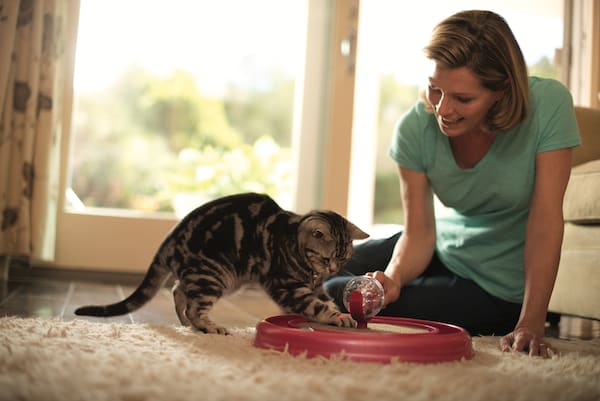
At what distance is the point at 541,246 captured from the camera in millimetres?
1684

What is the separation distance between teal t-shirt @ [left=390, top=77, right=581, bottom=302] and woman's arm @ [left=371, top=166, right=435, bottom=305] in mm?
36

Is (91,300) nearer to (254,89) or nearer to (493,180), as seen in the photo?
(493,180)

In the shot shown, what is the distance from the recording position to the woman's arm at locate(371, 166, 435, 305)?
199cm

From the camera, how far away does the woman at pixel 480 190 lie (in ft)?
5.38

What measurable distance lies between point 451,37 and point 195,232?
830mm

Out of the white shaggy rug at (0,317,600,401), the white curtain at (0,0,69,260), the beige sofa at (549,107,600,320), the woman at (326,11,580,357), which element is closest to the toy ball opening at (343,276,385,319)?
the woman at (326,11,580,357)

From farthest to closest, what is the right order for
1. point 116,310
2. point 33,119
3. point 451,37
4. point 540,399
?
point 33,119, point 116,310, point 451,37, point 540,399

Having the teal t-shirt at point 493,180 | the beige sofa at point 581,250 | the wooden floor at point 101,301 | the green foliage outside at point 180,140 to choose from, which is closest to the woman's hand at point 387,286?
the teal t-shirt at point 493,180

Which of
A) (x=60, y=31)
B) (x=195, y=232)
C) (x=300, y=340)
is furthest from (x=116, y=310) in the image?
(x=60, y=31)

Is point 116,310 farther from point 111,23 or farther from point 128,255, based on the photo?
point 111,23

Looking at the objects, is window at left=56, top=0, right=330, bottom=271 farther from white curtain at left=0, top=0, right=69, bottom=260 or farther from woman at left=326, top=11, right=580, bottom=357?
woman at left=326, top=11, right=580, bottom=357

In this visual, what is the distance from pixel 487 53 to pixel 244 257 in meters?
0.81

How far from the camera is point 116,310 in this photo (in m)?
1.75

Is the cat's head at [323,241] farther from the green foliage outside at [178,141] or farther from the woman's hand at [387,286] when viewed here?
the green foliage outside at [178,141]
